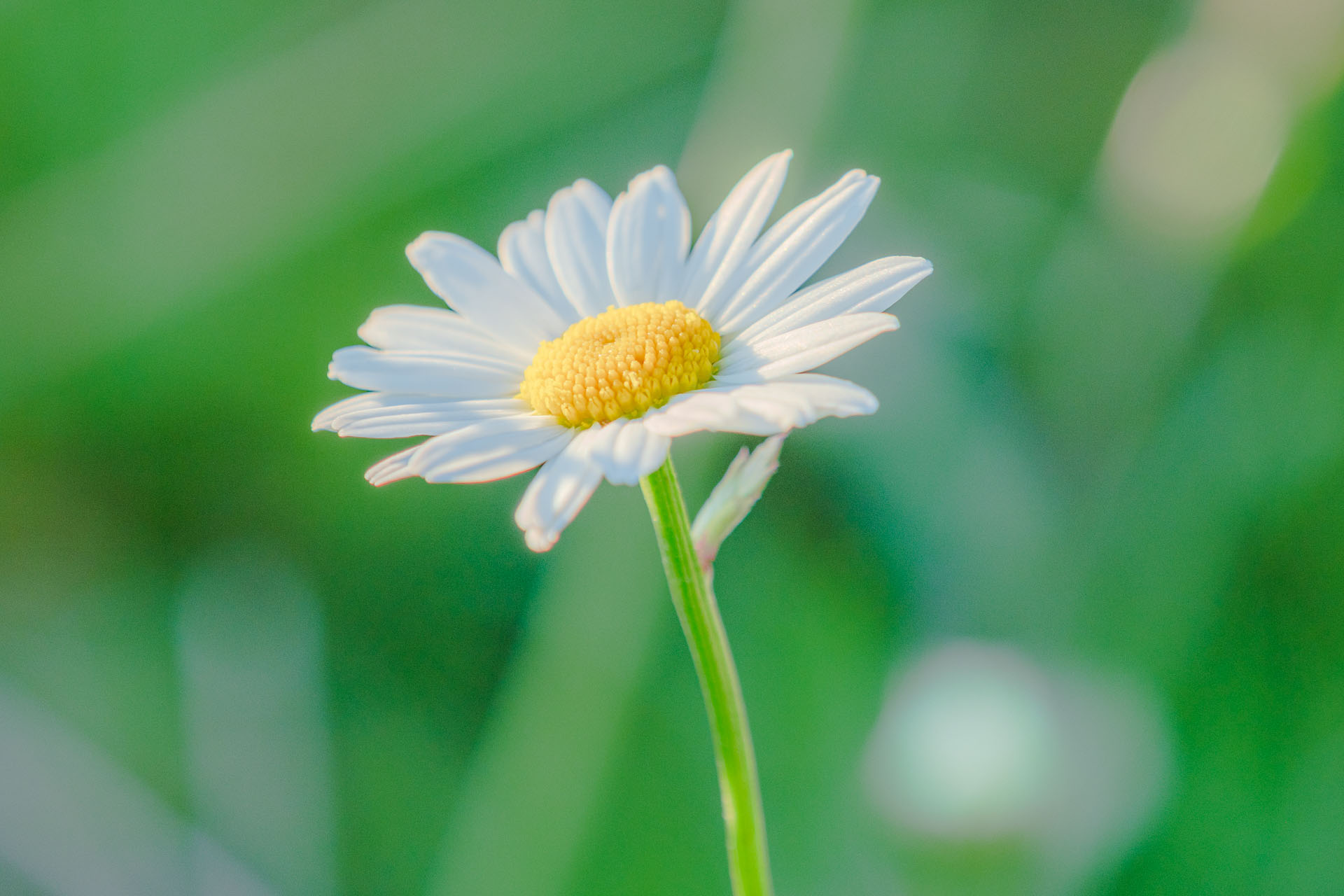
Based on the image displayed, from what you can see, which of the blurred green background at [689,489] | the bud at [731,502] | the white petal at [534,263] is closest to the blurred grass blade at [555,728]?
the blurred green background at [689,489]

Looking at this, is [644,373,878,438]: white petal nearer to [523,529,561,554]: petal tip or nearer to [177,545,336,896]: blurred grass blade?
[523,529,561,554]: petal tip

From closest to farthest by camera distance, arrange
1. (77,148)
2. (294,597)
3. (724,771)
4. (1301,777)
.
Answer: (724,771)
(1301,777)
(294,597)
(77,148)

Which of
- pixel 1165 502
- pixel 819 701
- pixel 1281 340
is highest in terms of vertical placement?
pixel 1281 340

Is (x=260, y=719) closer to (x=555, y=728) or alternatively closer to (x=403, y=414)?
(x=555, y=728)

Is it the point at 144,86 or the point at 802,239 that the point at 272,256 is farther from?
the point at 802,239

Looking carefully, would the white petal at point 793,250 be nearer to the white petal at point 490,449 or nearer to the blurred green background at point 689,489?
the white petal at point 490,449

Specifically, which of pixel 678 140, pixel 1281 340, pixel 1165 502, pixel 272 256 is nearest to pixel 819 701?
pixel 1165 502

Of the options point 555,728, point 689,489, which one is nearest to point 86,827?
point 555,728
